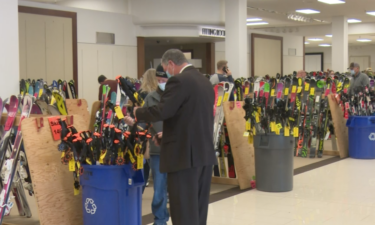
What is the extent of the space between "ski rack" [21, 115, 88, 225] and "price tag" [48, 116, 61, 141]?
0.03 m

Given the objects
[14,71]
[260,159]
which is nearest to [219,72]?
[260,159]

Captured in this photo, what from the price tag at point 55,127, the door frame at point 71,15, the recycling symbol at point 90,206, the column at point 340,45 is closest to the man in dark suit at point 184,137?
the recycling symbol at point 90,206

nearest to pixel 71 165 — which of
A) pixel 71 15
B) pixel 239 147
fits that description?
pixel 239 147

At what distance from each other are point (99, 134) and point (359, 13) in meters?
16.3

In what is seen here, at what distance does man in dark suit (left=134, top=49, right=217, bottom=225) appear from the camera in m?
3.62

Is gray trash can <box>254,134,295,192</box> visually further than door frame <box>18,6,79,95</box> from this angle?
No

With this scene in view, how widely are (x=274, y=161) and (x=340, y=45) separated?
46.9 feet

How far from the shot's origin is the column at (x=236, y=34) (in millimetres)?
13516

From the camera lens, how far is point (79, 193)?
4.41m

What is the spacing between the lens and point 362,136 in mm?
8234

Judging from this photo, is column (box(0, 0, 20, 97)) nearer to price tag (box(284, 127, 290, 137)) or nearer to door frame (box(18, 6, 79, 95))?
price tag (box(284, 127, 290, 137))

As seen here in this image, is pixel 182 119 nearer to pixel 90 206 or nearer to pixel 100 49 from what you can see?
pixel 90 206

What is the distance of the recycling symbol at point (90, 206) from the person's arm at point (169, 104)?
2.78 feet

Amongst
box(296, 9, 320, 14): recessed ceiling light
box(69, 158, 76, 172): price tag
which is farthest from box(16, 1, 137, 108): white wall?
box(69, 158, 76, 172): price tag
